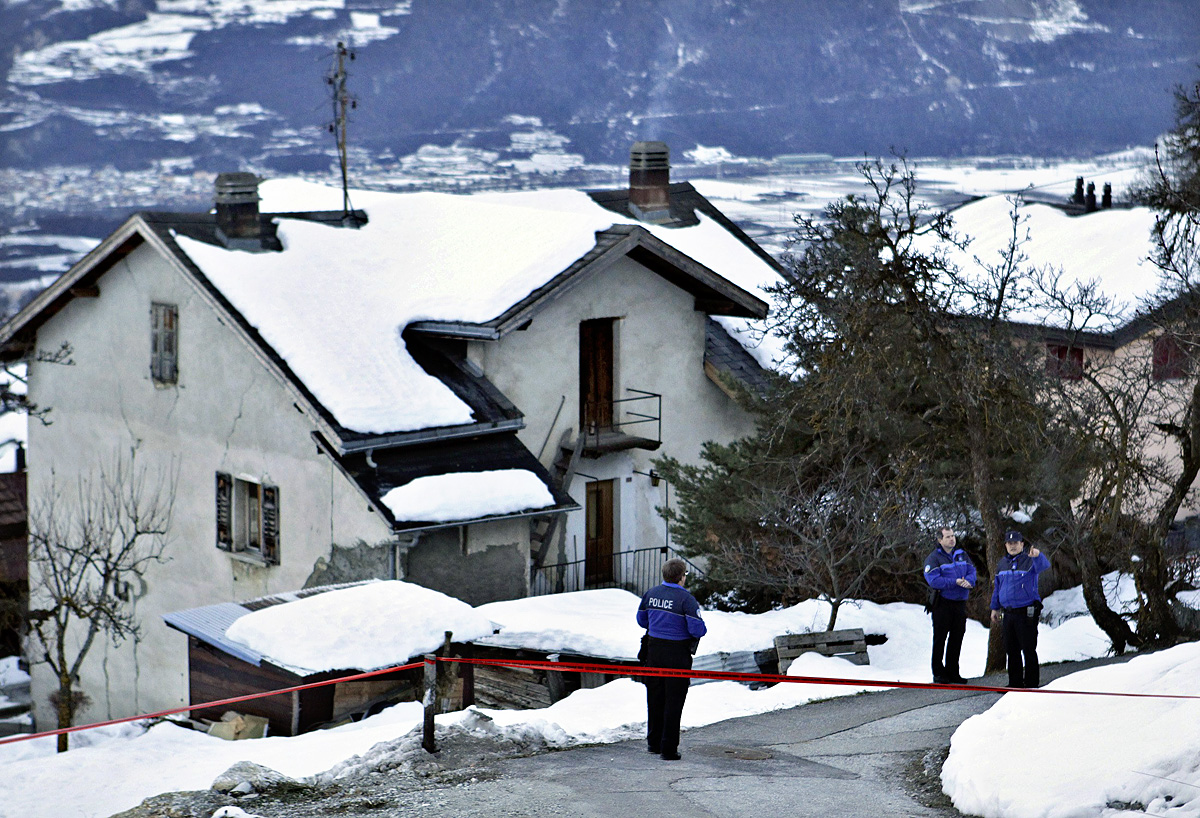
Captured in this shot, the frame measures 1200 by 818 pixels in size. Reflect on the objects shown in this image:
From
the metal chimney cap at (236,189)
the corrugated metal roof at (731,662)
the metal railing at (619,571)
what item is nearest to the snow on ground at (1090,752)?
the corrugated metal roof at (731,662)

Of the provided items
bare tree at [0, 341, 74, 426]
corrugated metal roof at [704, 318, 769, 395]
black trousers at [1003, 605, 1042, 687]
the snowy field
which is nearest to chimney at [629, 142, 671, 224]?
corrugated metal roof at [704, 318, 769, 395]

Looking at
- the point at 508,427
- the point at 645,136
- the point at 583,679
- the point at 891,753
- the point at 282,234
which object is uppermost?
the point at 645,136

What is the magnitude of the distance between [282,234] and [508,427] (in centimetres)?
572

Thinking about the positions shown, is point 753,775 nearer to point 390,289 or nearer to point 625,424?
point 625,424

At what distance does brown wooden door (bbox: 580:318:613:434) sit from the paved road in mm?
10784

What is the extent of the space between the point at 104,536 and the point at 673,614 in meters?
16.4

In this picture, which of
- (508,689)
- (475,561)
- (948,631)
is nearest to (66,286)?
(475,561)

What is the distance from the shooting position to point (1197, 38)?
6171 inches

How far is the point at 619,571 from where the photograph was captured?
2439cm

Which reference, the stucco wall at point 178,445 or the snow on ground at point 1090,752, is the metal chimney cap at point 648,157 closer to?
the stucco wall at point 178,445

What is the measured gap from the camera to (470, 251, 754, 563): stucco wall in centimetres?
2319

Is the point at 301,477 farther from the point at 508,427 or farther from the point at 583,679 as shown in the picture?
the point at 583,679

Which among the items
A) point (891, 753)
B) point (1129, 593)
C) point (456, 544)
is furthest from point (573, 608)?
point (1129, 593)

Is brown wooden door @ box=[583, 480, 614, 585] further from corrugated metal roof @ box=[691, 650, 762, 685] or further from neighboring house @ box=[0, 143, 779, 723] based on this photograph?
corrugated metal roof @ box=[691, 650, 762, 685]
